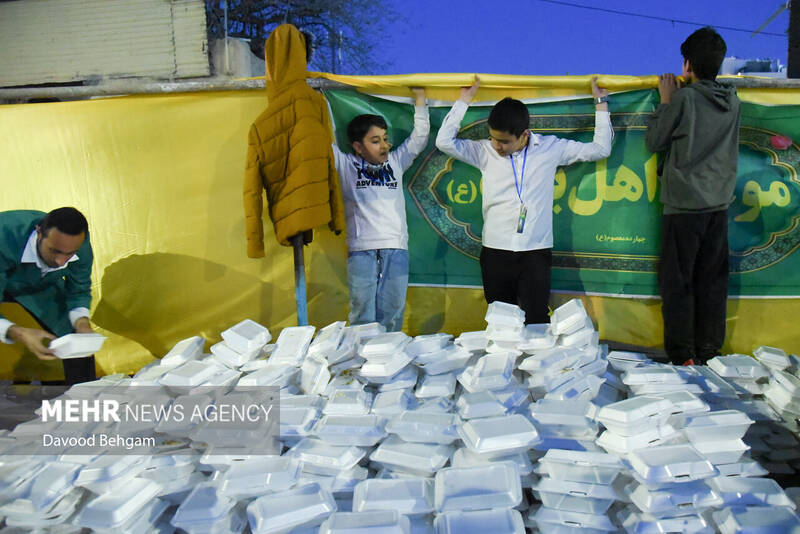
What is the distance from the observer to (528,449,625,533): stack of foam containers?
→ 187 centimetres

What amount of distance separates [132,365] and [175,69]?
8.18 m

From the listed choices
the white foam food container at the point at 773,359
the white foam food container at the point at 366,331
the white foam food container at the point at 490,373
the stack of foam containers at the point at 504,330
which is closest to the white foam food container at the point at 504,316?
the stack of foam containers at the point at 504,330

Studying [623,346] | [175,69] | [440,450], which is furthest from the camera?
[175,69]

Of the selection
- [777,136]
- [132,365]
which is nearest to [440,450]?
[132,365]

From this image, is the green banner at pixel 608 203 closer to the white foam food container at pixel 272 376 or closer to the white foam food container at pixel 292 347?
the white foam food container at pixel 292 347

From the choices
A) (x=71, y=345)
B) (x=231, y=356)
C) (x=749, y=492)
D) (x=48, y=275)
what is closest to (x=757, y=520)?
(x=749, y=492)

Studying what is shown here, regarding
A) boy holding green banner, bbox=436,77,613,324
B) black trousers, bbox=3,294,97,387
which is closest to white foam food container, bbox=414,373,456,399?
boy holding green banner, bbox=436,77,613,324

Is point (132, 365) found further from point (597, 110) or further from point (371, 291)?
point (597, 110)

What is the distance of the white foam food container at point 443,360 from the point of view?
2.59 m

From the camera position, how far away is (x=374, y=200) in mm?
3271

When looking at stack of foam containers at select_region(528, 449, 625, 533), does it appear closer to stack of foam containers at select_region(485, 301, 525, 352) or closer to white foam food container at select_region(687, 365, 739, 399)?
stack of foam containers at select_region(485, 301, 525, 352)

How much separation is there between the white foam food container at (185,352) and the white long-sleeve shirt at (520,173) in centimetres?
174

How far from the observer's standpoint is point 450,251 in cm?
365

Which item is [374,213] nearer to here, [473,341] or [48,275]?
[473,341]
